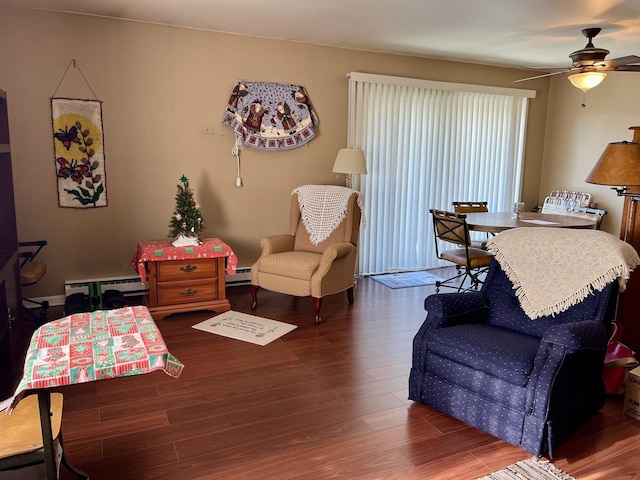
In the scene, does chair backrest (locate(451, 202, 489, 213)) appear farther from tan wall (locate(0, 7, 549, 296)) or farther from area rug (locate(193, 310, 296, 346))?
area rug (locate(193, 310, 296, 346))

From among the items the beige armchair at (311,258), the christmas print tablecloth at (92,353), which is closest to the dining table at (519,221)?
the beige armchair at (311,258)

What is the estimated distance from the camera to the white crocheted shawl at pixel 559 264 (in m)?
2.54

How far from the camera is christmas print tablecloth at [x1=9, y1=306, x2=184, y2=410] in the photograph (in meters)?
1.50

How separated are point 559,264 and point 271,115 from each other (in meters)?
3.12

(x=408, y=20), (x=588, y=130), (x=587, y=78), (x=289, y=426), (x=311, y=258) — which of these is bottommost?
(x=289, y=426)

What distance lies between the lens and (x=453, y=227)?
176 inches

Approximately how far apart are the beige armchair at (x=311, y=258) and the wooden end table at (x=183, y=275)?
0.29 m

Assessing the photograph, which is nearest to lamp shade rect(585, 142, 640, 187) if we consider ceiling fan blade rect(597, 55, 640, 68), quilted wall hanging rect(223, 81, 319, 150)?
ceiling fan blade rect(597, 55, 640, 68)

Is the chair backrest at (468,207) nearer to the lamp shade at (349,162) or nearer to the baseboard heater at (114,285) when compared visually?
the lamp shade at (349,162)

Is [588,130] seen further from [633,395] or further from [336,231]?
[633,395]

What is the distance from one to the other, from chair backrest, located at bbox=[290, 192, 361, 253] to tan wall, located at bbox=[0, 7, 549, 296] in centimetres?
49

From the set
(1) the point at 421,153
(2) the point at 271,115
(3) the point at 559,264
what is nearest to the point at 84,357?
(3) the point at 559,264

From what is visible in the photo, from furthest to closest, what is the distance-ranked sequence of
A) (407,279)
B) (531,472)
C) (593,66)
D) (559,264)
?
(407,279) < (593,66) < (559,264) < (531,472)

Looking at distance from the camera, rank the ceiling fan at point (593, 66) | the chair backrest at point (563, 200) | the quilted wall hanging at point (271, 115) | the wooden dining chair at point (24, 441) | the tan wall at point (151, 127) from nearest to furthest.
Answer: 1. the wooden dining chair at point (24, 441)
2. the ceiling fan at point (593, 66)
3. the tan wall at point (151, 127)
4. the quilted wall hanging at point (271, 115)
5. the chair backrest at point (563, 200)
